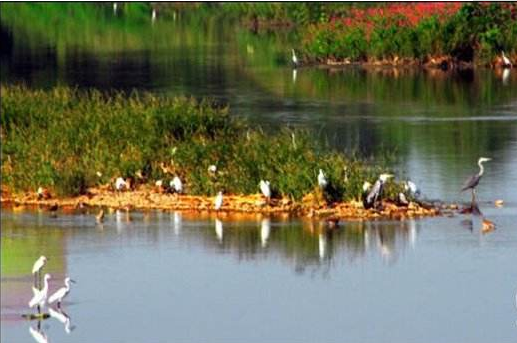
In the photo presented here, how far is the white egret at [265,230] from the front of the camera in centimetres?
2117

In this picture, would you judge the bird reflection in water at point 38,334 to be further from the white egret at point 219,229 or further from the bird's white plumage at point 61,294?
the white egret at point 219,229

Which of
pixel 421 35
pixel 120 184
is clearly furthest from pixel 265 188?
pixel 421 35

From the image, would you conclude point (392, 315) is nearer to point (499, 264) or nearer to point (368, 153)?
point (499, 264)

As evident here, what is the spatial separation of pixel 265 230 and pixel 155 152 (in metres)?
2.94

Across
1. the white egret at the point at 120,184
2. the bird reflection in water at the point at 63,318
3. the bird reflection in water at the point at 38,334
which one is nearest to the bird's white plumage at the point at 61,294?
the bird reflection in water at the point at 63,318

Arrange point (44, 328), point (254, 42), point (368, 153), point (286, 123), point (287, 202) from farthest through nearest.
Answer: point (254, 42)
point (286, 123)
point (368, 153)
point (287, 202)
point (44, 328)

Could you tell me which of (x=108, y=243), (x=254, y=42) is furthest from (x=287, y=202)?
(x=254, y=42)

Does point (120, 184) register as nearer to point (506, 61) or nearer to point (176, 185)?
point (176, 185)

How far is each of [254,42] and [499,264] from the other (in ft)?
110

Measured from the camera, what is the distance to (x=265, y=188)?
22422 mm

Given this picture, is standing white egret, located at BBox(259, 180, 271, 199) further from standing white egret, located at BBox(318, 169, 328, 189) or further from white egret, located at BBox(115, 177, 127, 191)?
white egret, located at BBox(115, 177, 127, 191)

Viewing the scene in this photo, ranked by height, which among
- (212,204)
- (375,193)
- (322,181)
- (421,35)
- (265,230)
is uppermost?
(421,35)

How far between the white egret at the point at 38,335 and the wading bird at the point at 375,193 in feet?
20.3

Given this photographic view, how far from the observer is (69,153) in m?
24.1
